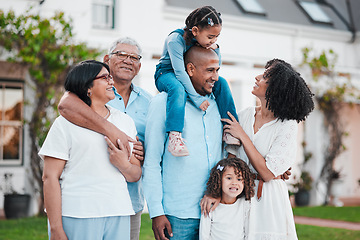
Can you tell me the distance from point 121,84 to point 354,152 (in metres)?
13.7

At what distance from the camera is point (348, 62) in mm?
15664

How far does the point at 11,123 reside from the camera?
11281 mm

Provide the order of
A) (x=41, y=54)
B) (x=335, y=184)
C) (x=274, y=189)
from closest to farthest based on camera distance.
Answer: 1. (x=274, y=189)
2. (x=41, y=54)
3. (x=335, y=184)

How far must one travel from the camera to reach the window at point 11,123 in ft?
36.8

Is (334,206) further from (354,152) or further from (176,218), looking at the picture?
(176,218)

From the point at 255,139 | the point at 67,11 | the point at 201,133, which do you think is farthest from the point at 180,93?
the point at 67,11

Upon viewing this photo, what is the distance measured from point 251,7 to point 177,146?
40.7ft

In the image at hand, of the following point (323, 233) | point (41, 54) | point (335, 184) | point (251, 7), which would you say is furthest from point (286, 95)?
point (251, 7)

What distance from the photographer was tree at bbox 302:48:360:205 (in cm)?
1266

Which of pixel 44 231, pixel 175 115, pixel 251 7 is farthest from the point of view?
pixel 251 7

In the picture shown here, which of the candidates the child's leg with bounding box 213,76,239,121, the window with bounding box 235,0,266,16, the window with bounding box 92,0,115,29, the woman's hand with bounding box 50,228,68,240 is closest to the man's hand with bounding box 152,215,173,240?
the woman's hand with bounding box 50,228,68,240

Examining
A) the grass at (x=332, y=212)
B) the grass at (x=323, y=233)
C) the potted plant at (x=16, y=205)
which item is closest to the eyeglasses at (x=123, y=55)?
the grass at (x=323, y=233)

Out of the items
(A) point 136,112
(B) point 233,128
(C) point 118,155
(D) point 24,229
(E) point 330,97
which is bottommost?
(D) point 24,229

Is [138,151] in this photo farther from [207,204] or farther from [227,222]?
[227,222]
